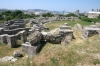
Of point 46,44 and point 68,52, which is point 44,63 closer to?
point 68,52

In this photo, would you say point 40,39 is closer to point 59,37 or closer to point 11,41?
point 59,37

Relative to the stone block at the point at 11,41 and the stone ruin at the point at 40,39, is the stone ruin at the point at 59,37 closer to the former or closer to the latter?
the stone ruin at the point at 40,39

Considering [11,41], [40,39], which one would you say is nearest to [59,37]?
[40,39]

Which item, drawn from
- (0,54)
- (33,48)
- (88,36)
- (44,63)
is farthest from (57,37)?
(0,54)

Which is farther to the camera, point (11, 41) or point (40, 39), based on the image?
point (11, 41)

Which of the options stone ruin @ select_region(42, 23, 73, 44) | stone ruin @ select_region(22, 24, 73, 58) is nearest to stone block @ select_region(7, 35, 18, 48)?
stone ruin @ select_region(22, 24, 73, 58)

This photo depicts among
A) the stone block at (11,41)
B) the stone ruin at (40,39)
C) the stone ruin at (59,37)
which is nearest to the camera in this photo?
the stone ruin at (40,39)

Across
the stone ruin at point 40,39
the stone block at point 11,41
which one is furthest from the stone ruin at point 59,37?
the stone block at point 11,41

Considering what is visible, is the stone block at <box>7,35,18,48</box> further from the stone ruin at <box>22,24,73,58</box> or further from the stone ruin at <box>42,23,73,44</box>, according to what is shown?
the stone ruin at <box>42,23,73,44</box>

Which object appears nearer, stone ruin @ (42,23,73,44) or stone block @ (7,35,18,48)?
stone ruin @ (42,23,73,44)

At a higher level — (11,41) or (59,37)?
(59,37)

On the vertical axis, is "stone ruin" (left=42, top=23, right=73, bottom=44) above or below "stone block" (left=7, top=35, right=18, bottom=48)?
above

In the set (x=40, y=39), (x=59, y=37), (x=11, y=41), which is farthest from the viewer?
(x=11, y=41)

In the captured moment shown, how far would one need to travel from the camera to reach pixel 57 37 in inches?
493
